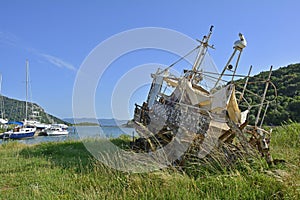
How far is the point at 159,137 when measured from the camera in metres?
7.45

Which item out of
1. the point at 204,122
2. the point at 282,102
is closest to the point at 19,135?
the point at 282,102

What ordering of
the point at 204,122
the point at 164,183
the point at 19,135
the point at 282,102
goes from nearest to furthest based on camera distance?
the point at 164,183
the point at 204,122
the point at 282,102
the point at 19,135

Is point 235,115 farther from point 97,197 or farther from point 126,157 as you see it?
point 97,197

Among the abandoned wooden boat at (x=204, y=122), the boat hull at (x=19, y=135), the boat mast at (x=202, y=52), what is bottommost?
the boat hull at (x=19, y=135)

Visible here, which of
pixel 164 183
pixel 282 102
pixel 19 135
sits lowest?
pixel 19 135

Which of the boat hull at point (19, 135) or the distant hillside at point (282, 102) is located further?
the boat hull at point (19, 135)

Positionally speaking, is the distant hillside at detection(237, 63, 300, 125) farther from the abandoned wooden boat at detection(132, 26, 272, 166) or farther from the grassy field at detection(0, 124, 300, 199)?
the grassy field at detection(0, 124, 300, 199)

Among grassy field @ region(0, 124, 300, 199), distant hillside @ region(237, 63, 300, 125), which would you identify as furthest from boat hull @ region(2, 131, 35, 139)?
grassy field @ region(0, 124, 300, 199)

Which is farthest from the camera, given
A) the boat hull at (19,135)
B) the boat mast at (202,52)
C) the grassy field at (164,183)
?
the boat hull at (19,135)

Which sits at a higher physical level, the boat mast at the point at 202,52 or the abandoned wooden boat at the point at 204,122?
the boat mast at the point at 202,52

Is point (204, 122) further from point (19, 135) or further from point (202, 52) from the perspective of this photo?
point (19, 135)

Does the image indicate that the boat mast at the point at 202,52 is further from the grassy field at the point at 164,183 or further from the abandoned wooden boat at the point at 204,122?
the grassy field at the point at 164,183

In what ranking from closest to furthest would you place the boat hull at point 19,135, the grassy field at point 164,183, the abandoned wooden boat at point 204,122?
the grassy field at point 164,183, the abandoned wooden boat at point 204,122, the boat hull at point 19,135

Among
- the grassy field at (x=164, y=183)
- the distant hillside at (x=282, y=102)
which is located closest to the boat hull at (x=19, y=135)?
the distant hillside at (x=282, y=102)
